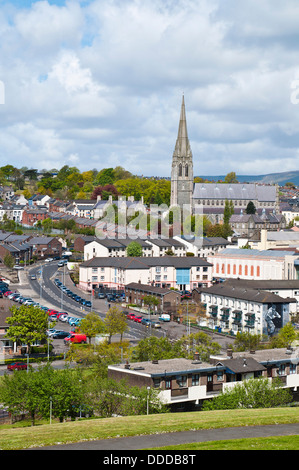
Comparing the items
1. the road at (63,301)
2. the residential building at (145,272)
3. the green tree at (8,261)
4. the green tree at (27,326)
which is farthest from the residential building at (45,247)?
the green tree at (27,326)

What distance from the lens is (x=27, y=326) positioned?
4503cm

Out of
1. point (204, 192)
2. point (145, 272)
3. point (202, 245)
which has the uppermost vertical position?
point (204, 192)

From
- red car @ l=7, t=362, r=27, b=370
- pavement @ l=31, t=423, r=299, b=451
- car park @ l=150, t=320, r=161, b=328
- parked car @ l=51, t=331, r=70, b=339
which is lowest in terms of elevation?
red car @ l=7, t=362, r=27, b=370

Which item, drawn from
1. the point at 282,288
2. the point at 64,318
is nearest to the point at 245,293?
the point at 282,288

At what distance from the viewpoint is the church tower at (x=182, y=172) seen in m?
135

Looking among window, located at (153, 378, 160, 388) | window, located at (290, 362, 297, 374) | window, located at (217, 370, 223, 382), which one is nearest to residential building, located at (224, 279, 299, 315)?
window, located at (290, 362, 297, 374)

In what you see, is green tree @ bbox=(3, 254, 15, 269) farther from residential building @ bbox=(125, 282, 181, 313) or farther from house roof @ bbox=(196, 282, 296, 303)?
house roof @ bbox=(196, 282, 296, 303)

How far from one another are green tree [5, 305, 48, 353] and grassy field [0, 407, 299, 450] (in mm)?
23140

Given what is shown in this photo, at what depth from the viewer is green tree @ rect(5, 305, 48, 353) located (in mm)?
44719

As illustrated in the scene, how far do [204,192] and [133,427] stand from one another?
124 meters

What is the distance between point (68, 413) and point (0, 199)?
13315 cm

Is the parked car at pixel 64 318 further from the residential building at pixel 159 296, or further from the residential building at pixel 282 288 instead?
the residential building at pixel 282 288

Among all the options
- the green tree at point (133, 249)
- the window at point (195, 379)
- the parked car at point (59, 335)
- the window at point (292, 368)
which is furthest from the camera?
the green tree at point (133, 249)

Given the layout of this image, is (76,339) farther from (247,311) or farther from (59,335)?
(247,311)
